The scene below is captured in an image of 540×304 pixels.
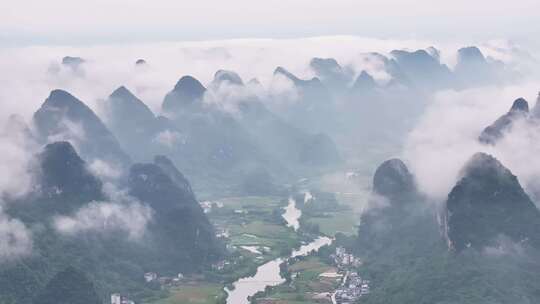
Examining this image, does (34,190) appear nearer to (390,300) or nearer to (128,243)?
(128,243)

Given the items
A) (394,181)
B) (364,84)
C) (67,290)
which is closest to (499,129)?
(394,181)

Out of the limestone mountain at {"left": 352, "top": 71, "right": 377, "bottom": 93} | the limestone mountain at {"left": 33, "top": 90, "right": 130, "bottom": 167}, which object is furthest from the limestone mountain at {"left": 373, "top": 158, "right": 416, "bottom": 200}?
the limestone mountain at {"left": 352, "top": 71, "right": 377, "bottom": 93}

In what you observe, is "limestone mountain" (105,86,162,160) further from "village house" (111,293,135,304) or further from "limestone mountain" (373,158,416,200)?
"village house" (111,293,135,304)

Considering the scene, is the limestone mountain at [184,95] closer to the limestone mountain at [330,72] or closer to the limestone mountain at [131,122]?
the limestone mountain at [131,122]

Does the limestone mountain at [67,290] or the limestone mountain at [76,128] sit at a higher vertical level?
the limestone mountain at [76,128]

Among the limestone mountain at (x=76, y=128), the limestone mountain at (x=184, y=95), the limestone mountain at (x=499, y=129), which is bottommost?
the limestone mountain at (x=499, y=129)

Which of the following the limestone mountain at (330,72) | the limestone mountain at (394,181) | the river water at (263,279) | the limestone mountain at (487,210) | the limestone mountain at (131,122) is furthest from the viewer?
the limestone mountain at (330,72)

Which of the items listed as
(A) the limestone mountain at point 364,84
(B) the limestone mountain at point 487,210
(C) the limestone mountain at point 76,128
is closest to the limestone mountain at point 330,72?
(A) the limestone mountain at point 364,84

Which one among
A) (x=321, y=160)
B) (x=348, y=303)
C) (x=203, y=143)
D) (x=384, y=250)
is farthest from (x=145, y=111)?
(x=348, y=303)

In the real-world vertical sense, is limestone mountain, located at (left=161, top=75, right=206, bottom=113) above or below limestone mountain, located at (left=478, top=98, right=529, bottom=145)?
above

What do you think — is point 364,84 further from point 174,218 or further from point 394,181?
point 174,218

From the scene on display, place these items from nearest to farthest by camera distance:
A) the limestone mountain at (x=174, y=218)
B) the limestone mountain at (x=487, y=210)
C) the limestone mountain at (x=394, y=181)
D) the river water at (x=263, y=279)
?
the limestone mountain at (x=487, y=210) → the river water at (x=263, y=279) → the limestone mountain at (x=174, y=218) → the limestone mountain at (x=394, y=181)
